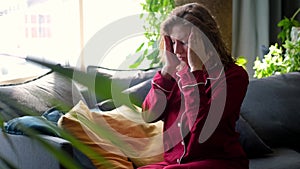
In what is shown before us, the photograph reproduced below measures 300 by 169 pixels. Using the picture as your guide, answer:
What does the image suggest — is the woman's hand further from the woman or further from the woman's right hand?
the woman's right hand

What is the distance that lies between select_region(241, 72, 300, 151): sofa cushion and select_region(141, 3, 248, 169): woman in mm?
783

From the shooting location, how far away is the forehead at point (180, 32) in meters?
1.91

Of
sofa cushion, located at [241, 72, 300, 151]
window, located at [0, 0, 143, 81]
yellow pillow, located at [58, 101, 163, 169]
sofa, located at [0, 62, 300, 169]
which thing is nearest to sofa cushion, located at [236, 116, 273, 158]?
sofa, located at [0, 62, 300, 169]

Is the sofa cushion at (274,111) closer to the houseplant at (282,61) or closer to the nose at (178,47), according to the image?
the houseplant at (282,61)

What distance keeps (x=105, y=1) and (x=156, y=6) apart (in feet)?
1.46

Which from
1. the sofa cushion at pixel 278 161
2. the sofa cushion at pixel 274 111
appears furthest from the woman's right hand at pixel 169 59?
the sofa cushion at pixel 274 111

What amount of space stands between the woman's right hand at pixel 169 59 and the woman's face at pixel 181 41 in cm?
3

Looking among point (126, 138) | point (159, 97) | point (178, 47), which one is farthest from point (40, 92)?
point (178, 47)

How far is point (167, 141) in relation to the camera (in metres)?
2.03

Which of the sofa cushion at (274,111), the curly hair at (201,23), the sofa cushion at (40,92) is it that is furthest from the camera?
the sofa cushion at (274,111)

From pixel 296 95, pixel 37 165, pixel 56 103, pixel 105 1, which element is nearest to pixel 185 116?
pixel 37 165

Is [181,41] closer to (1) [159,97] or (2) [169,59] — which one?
(2) [169,59]

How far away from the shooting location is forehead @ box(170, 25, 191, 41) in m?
1.91

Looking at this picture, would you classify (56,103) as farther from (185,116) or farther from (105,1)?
(105,1)
